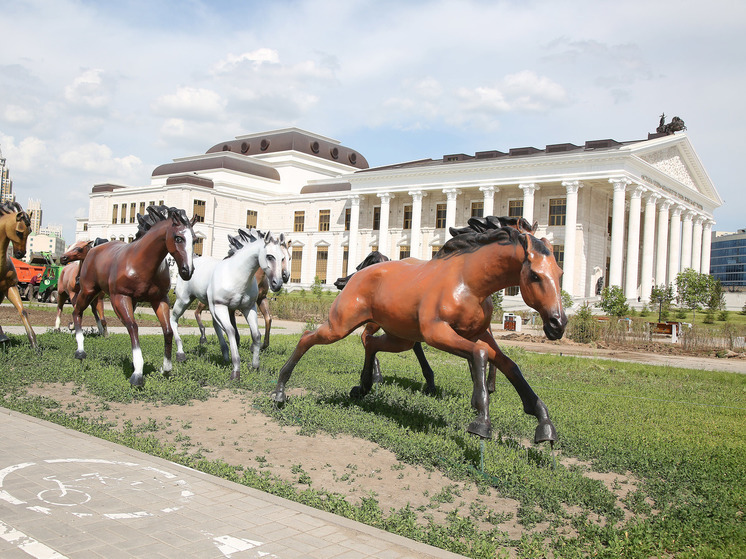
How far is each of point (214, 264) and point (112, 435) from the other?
6.63 meters

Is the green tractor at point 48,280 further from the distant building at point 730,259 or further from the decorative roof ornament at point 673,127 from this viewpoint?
the distant building at point 730,259

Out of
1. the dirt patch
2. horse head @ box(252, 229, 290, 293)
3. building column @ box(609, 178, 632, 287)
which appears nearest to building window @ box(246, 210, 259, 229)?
building column @ box(609, 178, 632, 287)

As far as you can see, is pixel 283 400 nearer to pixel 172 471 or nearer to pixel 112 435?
pixel 112 435

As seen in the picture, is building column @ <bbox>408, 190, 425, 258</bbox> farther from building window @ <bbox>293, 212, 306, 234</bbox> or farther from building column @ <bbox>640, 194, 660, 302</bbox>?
building column @ <bbox>640, 194, 660, 302</bbox>

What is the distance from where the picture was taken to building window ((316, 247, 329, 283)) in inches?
2699

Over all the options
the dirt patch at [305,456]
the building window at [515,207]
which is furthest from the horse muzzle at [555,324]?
the building window at [515,207]

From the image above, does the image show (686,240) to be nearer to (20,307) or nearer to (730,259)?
(20,307)

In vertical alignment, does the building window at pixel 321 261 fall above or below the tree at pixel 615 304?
above

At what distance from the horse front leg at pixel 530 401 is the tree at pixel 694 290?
46.0m

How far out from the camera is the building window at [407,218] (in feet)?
208

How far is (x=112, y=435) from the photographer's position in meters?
6.82

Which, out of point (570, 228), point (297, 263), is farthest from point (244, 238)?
point (297, 263)

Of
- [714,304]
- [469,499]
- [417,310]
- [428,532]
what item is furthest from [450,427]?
[714,304]

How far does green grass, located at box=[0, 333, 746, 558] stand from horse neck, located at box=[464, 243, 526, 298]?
5.79 ft
